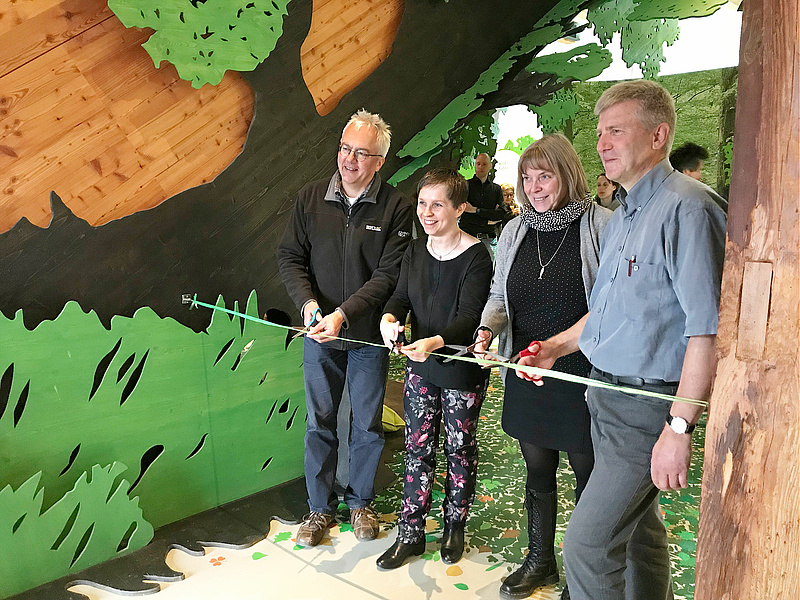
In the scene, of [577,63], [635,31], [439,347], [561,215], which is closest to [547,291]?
[561,215]

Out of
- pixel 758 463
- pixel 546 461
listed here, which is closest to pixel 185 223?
pixel 546 461

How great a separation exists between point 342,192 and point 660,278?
149cm

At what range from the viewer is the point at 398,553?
2.53 metres

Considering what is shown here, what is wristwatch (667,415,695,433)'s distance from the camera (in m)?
1.36

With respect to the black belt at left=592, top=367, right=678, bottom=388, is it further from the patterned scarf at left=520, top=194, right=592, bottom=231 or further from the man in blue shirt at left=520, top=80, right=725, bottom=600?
the patterned scarf at left=520, top=194, right=592, bottom=231

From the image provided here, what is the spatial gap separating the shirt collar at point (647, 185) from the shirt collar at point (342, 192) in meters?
1.26

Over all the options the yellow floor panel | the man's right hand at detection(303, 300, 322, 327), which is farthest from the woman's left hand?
the yellow floor panel

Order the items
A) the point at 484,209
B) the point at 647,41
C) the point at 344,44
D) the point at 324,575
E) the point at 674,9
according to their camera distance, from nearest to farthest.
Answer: the point at 324,575, the point at 344,44, the point at 674,9, the point at 647,41, the point at 484,209

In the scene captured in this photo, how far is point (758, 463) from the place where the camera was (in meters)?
1.22

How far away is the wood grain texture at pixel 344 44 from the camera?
3.08 metres

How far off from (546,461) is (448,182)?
1010 millimetres

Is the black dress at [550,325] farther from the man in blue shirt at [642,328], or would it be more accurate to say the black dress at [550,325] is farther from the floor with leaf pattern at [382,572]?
the floor with leaf pattern at [382,572]

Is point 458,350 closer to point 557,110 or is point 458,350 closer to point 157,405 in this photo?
point 157,405

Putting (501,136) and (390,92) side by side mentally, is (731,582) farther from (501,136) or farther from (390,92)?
(501,136)
